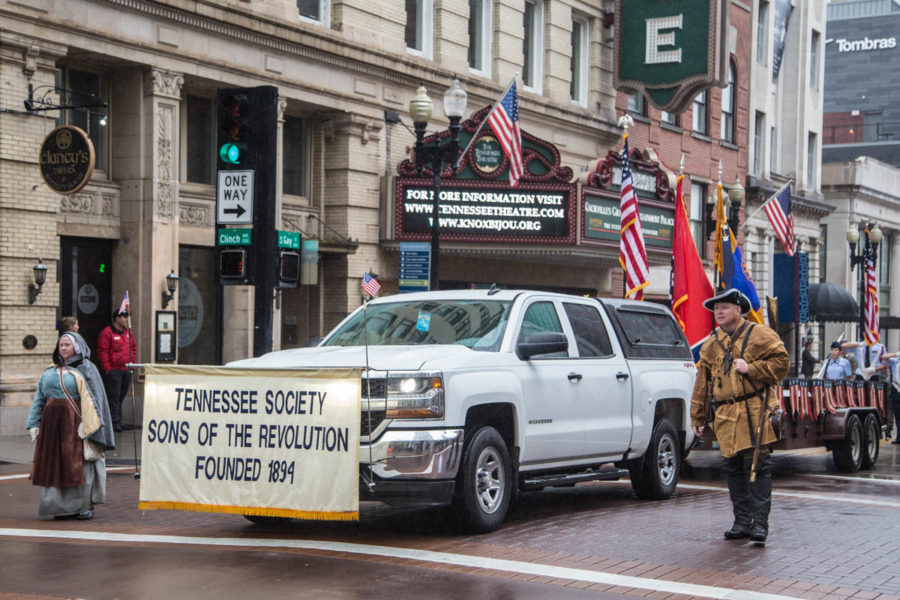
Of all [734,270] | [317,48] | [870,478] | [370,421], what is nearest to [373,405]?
[370,421]

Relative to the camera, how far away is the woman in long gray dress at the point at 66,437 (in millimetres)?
10898

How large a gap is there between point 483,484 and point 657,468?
318 centimetres

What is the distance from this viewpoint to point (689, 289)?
18.3 m

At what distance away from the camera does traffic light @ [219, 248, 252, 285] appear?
13.7m

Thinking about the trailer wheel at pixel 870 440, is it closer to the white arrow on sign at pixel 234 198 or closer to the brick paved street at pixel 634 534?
the brick paved street at pixel 634 534

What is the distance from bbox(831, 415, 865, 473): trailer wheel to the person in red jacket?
1060cm

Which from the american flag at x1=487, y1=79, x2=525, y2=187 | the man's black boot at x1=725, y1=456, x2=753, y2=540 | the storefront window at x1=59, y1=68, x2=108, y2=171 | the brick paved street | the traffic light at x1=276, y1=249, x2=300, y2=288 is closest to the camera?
the brick paved street

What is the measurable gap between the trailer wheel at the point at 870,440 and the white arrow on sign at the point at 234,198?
869 cm

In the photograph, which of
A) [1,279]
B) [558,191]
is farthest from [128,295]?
[558,191]

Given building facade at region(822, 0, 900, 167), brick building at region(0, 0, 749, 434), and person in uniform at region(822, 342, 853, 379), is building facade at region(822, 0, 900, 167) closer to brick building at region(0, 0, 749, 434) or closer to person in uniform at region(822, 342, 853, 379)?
brick building at region(0, 0, 749, 434)

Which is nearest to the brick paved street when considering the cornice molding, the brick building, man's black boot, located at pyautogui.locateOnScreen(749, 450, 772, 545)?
man's black boot, located at pyautogui.locateOnScreen(749, 450, 772, 545)

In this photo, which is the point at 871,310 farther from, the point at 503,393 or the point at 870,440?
the point at 503,393

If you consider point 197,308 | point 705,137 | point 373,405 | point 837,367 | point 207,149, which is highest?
point 705,137

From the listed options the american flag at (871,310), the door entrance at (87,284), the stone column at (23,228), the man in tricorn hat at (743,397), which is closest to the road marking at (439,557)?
the man in tricorn hat at (743,397)
